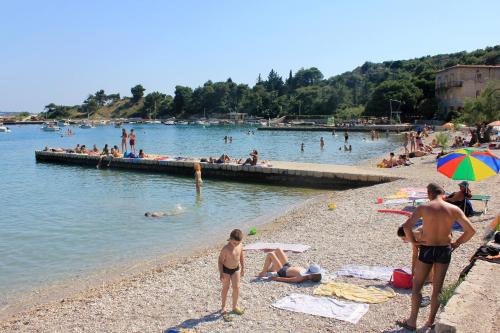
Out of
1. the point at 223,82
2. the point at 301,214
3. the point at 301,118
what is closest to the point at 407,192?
the point at 301,214

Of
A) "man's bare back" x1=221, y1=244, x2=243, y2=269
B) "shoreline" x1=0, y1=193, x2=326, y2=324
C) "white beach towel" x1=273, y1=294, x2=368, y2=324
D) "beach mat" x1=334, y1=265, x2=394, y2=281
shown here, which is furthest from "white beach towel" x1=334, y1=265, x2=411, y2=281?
"shoreline" x1=0, y1=193, x2=326, y2=324

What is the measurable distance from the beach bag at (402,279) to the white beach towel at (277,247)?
328 centimetres

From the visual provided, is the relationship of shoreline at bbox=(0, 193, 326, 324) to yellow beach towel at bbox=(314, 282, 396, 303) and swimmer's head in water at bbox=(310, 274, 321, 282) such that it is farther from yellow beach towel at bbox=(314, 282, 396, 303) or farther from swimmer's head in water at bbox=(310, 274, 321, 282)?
yellow beach towel at bbox=(314, 282, 396, 303)

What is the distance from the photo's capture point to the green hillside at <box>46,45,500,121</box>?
9538 centimetres

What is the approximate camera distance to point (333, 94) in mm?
131000

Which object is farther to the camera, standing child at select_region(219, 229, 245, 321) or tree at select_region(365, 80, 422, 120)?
tree at select_region(365, 80, 422, 120)

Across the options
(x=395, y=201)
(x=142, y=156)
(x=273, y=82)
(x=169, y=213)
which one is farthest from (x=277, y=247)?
(x=273, y=82)

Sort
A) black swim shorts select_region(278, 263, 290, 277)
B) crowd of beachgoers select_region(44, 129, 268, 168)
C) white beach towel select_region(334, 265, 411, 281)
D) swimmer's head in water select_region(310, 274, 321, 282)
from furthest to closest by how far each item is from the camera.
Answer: crowd of beachgoers select_region(44, 129, 268, 168), black swim shorts select_region(278, 263, 290, 277), white beach towel select_region(334, 265, 411, 281), swimmer's head in water select_region(310, 274, 321, 282)

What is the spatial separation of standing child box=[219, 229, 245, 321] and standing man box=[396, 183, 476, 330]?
233 cm

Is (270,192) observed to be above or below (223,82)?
below

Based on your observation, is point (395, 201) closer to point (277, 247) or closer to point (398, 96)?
point (277, 247)

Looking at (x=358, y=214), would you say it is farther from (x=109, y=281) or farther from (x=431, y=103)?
(x=431, y=103)

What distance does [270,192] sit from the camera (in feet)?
76.7

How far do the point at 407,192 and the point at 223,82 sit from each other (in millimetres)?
175950
